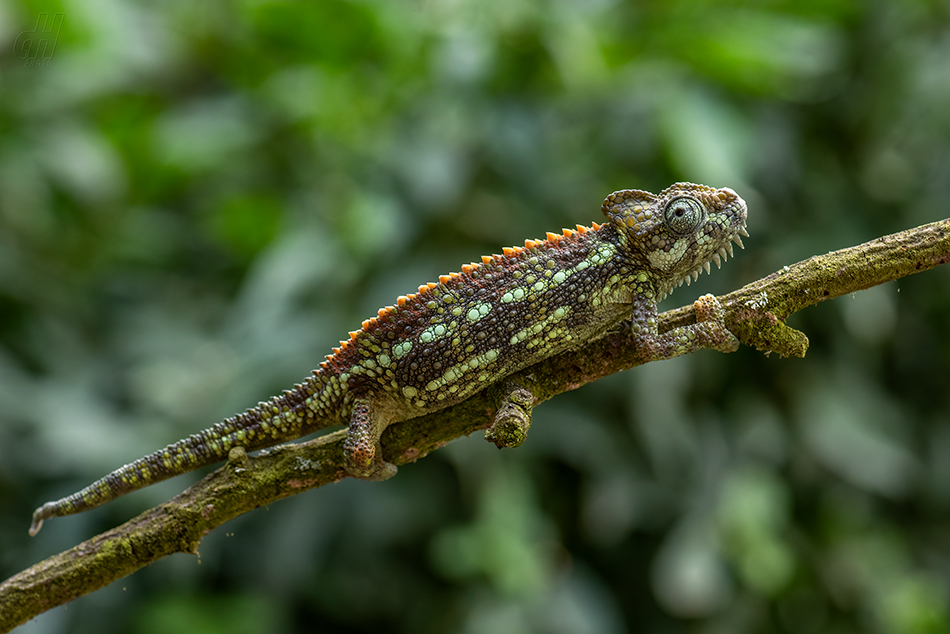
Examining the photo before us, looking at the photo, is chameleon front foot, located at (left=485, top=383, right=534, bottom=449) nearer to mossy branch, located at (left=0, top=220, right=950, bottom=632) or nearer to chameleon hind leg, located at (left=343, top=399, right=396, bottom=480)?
mossy branch, located at (left=0, top=220, right=950, bottom=632)

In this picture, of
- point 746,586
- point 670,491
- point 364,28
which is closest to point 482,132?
point 364,28

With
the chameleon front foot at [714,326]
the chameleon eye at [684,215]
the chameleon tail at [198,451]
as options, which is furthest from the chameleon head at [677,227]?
the chameleon tail at [198,451]

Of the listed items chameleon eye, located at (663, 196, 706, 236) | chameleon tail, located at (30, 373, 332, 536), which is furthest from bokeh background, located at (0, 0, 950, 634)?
chameleon eye, located at (663, 196, 706, 236)

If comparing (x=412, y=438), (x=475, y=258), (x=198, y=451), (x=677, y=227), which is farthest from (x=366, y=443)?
(x=475, y=258)

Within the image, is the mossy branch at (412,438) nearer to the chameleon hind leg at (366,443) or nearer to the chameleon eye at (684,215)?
the chameleon hind leg at (366,443)

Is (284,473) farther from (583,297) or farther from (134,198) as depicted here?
(134,198)
